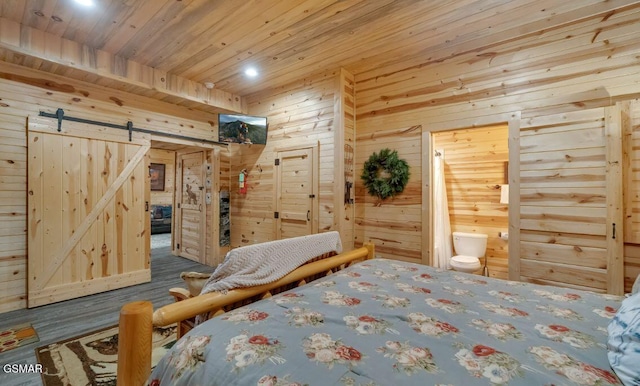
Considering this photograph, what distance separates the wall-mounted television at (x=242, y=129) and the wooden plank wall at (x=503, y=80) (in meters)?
1.58

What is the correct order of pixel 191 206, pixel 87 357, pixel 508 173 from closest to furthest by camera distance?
pixel 87 357 → pixel 508 173 → pixel 191 206

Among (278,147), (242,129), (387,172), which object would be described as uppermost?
(242,129)

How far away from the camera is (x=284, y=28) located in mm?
2773

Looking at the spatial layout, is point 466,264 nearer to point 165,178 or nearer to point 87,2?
point 87,2

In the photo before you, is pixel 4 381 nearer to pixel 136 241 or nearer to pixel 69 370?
pixel 69 370

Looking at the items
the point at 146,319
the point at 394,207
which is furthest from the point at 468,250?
the point at 146,319

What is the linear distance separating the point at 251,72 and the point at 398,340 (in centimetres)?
370

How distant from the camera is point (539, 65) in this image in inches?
105

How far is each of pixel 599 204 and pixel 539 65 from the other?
1379 millimetres

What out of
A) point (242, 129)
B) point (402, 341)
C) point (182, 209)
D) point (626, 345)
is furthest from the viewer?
point (182, 209)

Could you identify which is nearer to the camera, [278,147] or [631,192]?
[631,192]

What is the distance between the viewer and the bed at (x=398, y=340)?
0.87 metres

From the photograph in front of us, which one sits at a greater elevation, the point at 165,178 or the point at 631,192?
the point at 165,178

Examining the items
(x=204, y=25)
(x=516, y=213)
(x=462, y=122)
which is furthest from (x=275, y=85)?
(x=516, y=213)
